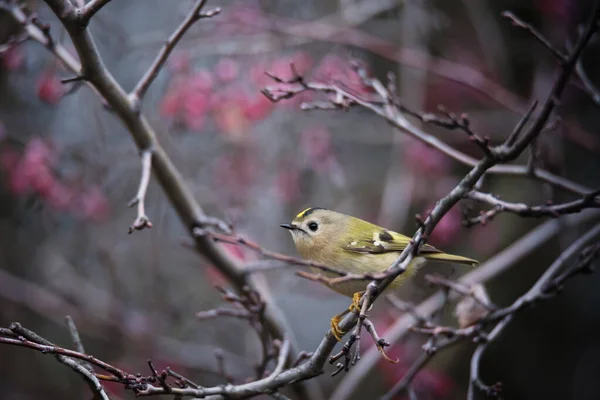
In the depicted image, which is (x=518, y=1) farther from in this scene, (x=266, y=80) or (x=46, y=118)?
(x=46, y=118)

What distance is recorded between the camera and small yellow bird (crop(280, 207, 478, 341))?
2.48 meters

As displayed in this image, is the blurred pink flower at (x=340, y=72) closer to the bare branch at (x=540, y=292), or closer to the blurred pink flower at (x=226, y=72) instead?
the blurred pink flower at (x=226, y=72)

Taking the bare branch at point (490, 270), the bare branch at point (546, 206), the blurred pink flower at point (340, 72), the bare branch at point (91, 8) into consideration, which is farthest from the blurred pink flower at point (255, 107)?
the bare branch at point (546, 206)

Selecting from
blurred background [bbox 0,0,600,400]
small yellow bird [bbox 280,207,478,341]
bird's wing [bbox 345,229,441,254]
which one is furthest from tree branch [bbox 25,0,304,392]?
blurred background [bbox 0,0,600,400]

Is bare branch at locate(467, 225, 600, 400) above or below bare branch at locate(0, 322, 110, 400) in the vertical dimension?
above

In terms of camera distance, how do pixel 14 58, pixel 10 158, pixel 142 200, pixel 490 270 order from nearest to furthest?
pixel 142 200, pixel 490 270, pixel 14 58, pixel 10 158

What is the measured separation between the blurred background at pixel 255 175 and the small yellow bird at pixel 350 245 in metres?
1.17

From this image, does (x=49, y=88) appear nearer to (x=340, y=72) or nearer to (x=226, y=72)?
(x=226, y=72)

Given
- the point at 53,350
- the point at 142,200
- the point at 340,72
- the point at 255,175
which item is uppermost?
the point at 340,72

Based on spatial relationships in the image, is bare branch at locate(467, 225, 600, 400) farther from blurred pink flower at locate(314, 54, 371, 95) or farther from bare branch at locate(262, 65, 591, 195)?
blurred pink flower at locate(314, 54, 371, 95)

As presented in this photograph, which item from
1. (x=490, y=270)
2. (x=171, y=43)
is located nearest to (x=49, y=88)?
(x=171, y=43)

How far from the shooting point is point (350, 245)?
255 centimetres

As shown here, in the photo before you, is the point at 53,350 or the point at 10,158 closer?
the point at 53,350

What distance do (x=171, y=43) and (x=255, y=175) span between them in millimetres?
2579
